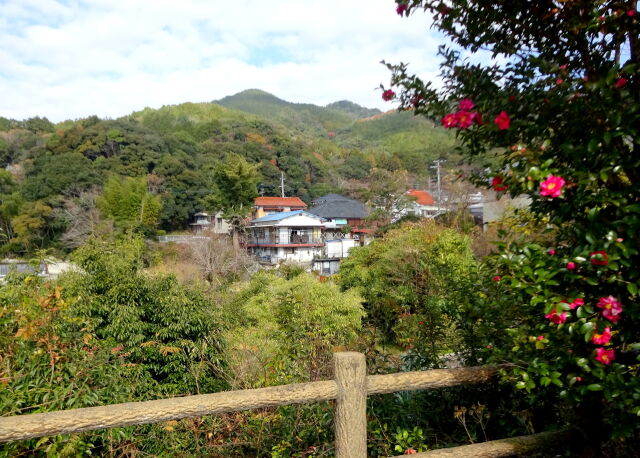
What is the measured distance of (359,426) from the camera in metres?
1.76

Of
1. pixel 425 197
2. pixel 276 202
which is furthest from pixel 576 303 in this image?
pixel 425 197

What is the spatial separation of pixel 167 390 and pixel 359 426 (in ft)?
14.8

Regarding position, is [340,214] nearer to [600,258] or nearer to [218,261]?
[218,261]

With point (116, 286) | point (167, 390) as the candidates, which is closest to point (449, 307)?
point (167, 390)

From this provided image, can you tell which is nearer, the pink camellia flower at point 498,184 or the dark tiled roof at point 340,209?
the pink camellia flower at point 498,184

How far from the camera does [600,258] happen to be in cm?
128

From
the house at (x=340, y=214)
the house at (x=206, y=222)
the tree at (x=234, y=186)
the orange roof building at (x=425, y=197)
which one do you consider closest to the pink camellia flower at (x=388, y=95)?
the tree at (x=234, y=186)

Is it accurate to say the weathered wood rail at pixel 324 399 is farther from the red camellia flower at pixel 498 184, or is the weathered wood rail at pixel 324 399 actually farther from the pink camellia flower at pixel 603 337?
the red camellia flower at pixel 498 184

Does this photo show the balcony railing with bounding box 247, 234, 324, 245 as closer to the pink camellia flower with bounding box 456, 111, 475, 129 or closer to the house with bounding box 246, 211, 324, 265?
the house with bounding box 246, 211, 324, 265

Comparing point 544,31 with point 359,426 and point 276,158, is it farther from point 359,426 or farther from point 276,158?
point 276,158

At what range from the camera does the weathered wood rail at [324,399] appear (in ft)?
4.95

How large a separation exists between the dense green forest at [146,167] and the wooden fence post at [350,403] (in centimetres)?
2218

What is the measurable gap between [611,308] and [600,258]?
175 millimetres

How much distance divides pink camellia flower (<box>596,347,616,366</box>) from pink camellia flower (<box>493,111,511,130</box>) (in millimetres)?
841
